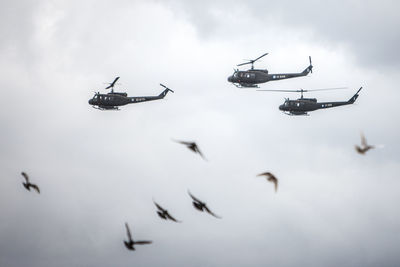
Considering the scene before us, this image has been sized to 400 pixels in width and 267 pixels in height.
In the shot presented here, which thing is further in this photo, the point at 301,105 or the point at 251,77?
the point at 301,105

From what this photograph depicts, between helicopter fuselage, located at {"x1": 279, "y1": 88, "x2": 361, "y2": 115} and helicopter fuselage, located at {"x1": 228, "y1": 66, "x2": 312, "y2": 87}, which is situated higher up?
helicopter fuselage, located at {"x1": 228, "y1": 66, "x2": 312, "y2": 87}

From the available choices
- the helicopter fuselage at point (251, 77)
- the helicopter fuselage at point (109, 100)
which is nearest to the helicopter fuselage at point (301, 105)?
the helicopter fuselage at point (251, 77)

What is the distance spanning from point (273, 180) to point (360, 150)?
1085 cm

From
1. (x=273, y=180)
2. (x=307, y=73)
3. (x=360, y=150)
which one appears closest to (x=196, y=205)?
(x=273, y=180)

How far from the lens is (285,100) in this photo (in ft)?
506

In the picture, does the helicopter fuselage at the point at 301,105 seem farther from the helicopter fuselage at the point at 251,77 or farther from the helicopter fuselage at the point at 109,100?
the helicopter fuselage at the point at 109,100

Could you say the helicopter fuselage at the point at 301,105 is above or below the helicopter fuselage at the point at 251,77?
Answer: below

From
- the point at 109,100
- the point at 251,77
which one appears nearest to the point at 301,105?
the point at 251,77

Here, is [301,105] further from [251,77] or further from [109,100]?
[109,100]

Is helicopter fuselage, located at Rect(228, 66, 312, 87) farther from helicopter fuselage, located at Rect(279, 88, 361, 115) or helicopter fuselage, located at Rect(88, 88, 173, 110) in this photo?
helicopter fuselage, located at Rect(88, 88, 173, 110)

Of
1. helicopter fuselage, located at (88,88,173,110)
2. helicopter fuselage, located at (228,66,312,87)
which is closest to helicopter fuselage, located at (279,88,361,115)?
helicopter fuselage, located at (228,66,312,87)

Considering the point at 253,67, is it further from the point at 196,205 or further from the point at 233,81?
the point at 196,205

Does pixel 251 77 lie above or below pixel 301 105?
above

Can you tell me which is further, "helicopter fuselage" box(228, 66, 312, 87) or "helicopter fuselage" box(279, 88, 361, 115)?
"helicopter fuselage" box(279, 88, 361, 115)
